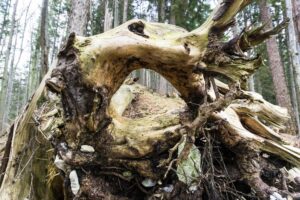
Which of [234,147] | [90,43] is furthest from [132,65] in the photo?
[234,147]

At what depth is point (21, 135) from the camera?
12.1ft

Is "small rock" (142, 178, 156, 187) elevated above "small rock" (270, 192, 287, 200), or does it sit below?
above

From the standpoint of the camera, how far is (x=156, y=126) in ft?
10.4

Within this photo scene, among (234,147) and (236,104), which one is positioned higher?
(236,104)

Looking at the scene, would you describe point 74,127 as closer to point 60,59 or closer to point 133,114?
point 60,59

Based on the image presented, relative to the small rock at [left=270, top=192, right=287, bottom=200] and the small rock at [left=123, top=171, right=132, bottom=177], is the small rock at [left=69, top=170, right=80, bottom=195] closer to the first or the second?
the small rock at [left=123, top=171, right=132, bottom=177]

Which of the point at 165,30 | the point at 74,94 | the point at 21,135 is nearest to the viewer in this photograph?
the point at 74,94

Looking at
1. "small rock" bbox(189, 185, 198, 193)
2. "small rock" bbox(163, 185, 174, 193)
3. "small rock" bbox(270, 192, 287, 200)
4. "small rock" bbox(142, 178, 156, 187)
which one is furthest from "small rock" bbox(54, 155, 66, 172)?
"small rock" bbox(270, 192, 287, 200)

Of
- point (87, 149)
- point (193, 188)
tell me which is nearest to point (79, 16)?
point (87, 149)

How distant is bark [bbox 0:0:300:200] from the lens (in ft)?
8.80

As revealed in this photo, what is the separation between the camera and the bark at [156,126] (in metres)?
2.68

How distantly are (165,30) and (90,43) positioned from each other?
0.81m

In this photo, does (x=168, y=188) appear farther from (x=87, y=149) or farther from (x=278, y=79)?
(x=278, y=79)

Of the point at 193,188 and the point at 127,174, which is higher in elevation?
the point at 127,174
